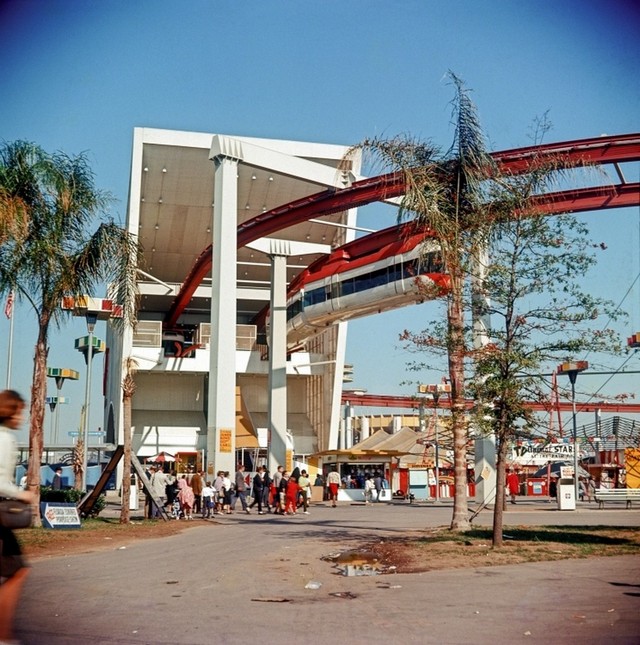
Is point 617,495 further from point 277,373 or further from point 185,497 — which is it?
point 277,373

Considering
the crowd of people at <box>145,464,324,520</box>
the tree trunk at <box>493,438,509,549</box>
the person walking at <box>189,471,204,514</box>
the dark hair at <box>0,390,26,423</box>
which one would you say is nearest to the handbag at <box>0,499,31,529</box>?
the dark hair at <box>0,390,26,423</box>

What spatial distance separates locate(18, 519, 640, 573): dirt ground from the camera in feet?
42.5

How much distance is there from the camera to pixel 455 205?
59.8 ft

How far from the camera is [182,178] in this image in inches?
1962

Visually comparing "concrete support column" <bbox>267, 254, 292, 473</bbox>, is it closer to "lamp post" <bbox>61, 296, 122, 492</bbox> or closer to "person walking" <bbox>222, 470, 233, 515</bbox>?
"person walking" <bbox>222, 470, 233, 515</bbox>

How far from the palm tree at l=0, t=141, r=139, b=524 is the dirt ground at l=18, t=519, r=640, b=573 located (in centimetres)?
258

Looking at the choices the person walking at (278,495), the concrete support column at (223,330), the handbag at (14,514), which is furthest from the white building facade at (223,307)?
the handbag at (14,514)

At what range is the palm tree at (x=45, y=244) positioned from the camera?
20.1m

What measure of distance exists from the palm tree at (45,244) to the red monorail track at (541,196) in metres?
6.99

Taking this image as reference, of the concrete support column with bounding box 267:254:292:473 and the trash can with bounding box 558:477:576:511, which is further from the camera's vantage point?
the concrete support column with bounding box 267:254:292:473

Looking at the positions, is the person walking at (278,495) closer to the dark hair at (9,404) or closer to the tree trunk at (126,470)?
the tree trunk at (126,470)

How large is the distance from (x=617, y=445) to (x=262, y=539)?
33677 mm

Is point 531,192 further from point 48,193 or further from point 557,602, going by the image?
point 48,193

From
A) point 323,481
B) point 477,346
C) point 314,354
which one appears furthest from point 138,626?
point 314,354
